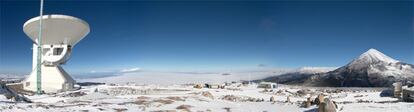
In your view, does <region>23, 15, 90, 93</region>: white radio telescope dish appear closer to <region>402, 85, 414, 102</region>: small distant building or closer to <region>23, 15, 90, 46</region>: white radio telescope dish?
<region>23, 15, 90, 46</region>: white radio telescope dish

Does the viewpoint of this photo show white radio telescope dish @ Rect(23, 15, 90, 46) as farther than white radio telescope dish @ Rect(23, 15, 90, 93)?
No

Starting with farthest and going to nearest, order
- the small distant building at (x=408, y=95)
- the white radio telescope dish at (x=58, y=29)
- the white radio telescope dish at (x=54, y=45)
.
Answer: the white radio telescope dish at (x=54, y=45)
the white radio telescope dish at (x=58, y=29)
the small distant building at (x=408, y=95)

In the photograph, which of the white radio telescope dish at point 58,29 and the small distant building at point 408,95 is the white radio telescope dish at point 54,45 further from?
the small distant building at point 408,95

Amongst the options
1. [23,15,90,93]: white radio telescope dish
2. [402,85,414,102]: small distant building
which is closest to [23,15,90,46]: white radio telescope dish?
→ [23,15,90,93]: white radio telescope dish

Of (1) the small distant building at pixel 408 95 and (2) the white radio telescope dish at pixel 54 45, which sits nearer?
→ (1) the small distant building at pixel 408 95

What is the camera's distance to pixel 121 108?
22.2 metres

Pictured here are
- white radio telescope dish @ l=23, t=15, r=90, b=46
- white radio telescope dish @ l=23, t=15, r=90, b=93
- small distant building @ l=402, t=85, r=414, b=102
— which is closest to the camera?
small distant building @ l=402, t=85, r=414, b=102

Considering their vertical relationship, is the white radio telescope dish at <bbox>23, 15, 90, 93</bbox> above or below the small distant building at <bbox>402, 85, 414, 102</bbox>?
above

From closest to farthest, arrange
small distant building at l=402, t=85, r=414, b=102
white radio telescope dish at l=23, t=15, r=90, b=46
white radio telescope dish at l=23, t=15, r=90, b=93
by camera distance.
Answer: small distant building at l=402, t=85, r=414, b=102 < white radio telescope dish at l=23, t=15, r=90, b=46 < white radio telescope dish at l=23, t=15, r=90, b=93

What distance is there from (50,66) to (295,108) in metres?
33.4

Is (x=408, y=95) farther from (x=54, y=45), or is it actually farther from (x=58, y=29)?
(x=54, y=45)

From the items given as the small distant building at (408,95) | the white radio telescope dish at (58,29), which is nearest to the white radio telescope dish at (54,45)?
the white radio telescope dish at (58,29)

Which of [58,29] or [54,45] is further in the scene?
[54,45]

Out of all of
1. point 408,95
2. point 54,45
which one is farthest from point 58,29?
point 408,95
